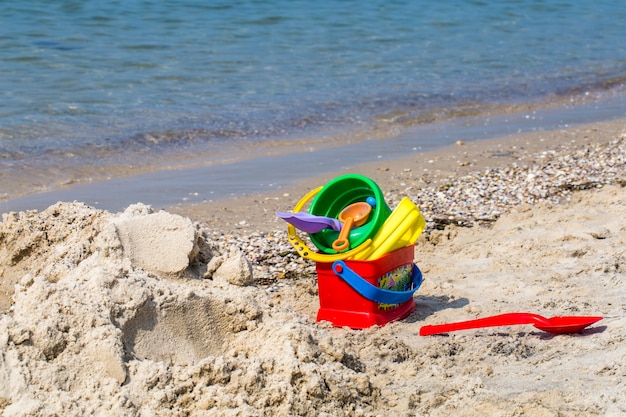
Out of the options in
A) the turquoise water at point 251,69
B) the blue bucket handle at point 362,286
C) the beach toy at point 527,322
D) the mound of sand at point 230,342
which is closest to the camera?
the mound of sand at point 230,342

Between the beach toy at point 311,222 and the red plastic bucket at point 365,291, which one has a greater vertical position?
the beach toy at point 311,222

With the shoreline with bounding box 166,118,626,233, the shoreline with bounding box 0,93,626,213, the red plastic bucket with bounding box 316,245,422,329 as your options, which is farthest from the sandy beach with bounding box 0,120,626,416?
the shoreline with bounding box 0,93,626,213

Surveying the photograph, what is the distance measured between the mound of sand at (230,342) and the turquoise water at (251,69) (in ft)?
11.6

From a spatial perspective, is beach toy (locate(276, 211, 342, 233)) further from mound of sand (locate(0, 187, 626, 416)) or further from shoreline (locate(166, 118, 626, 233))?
shoreline (locate(166, 118, 626, 233))

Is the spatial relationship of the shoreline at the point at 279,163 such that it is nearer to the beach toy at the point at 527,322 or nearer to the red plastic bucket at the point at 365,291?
the red plastic bucket at the point at 365,291

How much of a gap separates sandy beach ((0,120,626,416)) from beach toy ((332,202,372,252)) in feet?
1.37

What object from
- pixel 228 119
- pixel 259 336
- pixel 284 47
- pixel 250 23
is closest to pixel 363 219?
pixel 259 336

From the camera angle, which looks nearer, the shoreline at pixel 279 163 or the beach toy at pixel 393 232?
the beach toy at pixel 393 232

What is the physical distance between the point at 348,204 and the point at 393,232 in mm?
416

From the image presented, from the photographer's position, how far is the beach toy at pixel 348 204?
3.90 metres

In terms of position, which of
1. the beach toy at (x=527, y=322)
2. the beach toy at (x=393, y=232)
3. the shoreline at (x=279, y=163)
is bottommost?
the shoreline at (x=279, y=163)

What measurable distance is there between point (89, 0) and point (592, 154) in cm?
1219

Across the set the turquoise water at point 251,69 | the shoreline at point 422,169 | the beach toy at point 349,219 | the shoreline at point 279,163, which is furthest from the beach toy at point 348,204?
Result: the turquoise water at point 251,69

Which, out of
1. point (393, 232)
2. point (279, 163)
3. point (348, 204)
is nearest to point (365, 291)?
point (393, 232)
